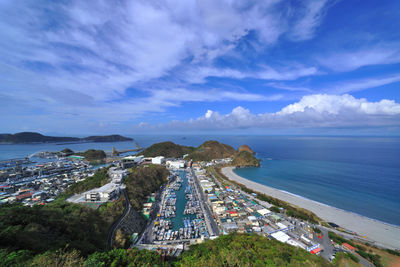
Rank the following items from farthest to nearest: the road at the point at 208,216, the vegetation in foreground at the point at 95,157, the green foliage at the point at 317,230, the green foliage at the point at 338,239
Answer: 1. the vegetation in foreground at the point at 95,157
2. the road at the point at 208,216
3. the green foliage at the point at 317,230
4. the green foliage at the point at 338,239

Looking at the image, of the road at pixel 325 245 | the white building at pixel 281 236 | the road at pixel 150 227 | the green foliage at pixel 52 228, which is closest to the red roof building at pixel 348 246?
the road at pixel 325 245

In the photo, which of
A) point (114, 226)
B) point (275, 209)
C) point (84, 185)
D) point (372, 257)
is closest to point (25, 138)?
point (84, 185)

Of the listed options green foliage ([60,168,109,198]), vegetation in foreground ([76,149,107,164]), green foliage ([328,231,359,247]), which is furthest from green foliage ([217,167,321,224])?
vegetation in foreground ([76,149,107,164])

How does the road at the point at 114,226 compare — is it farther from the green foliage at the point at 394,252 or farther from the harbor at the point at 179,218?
the green foliage at the point at 394,252

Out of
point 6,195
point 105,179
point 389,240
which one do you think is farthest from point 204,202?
point 6,195

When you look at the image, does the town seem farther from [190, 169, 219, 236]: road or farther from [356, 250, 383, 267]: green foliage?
[356, 250, 383, 267]: green foliage

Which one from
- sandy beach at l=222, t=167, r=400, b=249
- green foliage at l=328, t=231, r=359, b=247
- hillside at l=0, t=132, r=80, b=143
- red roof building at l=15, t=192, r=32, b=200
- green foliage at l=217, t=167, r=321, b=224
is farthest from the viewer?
hillside at l=0, t=132, r=80, b=143
